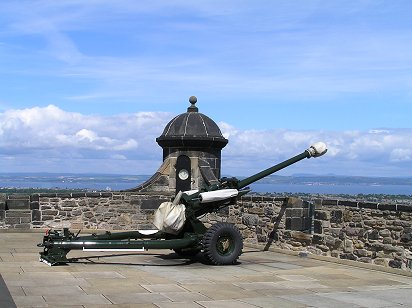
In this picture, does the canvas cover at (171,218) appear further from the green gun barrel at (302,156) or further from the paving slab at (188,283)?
the green gun barrel at (302,156)

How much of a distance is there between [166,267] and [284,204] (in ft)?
10.6

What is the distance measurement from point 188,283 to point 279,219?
14.0 feet

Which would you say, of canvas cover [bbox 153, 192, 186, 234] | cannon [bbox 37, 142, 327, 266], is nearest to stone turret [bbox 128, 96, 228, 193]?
cannon [bbox 37, 142, 327, 266]

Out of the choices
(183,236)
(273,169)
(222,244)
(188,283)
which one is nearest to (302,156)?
(273,169)

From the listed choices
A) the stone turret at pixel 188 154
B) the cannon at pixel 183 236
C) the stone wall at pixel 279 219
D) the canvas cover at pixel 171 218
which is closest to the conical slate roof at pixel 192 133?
the stone turret at pixel 188 154

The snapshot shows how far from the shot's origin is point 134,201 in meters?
14.0

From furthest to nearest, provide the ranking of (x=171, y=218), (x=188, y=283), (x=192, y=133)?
1. (x=192, y=133)
2. (x=171, y=218)
3. (x=188, y=283)

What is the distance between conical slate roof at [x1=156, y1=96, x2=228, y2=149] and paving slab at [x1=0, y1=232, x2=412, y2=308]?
13.9 feet

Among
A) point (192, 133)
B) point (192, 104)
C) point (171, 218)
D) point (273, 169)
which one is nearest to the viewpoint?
point (171, 218)

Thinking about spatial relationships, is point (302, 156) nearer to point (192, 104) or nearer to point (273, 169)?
point (273, 169)

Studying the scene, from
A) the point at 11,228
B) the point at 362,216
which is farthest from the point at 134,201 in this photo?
the point at 362,216

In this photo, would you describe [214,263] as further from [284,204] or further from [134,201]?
[134,201]

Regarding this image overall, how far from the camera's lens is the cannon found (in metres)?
8.98

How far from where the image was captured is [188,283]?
7.74 meters
